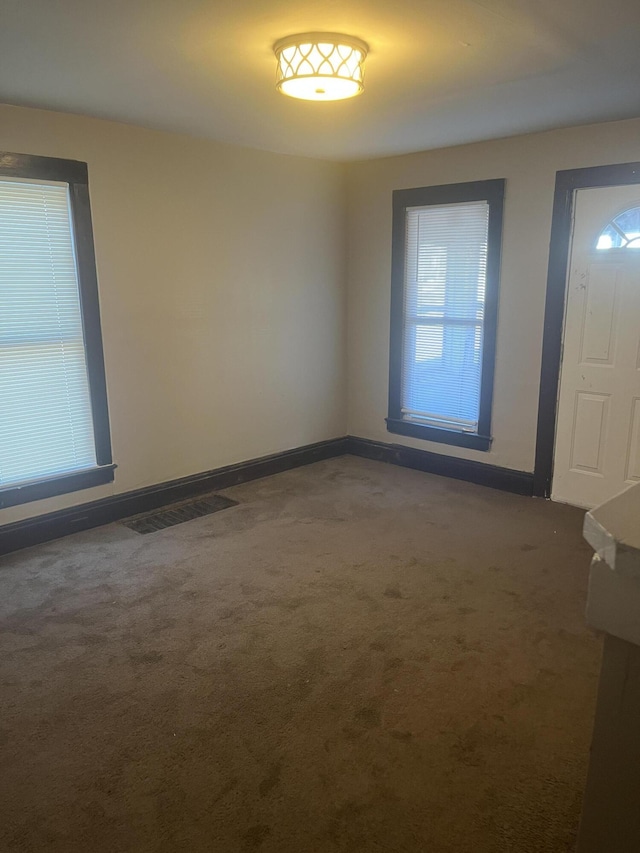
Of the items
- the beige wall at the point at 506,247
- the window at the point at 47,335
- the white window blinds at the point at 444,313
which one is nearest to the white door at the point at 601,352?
the beige wall at the point at 506,247

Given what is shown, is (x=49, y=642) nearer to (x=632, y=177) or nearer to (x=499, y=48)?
(x=499, y=48)

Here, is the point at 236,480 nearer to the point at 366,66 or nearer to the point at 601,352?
the point at 601,352

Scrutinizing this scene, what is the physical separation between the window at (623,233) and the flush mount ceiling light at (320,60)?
2102mm

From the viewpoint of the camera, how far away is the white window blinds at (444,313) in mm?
4531

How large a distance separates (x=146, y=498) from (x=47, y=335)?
4.10 ft

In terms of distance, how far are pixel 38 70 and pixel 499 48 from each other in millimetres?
1947

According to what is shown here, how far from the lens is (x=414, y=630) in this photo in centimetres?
275

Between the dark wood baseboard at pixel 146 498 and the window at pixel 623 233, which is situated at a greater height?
the window at pixel 623 233

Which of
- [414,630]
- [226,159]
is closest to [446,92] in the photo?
[226,159]

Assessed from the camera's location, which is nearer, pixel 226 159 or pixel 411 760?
pixel 411 760

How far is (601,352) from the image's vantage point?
3988 millimetres

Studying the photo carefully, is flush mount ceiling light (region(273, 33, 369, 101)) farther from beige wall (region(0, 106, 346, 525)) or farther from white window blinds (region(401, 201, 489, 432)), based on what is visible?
white window blinds (region(401, 201, 489, 432))

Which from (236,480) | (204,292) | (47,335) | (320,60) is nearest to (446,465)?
(236,480)

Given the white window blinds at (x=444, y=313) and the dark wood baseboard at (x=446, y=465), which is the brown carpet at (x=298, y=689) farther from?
the white window blinds at (x=444, y=313)
